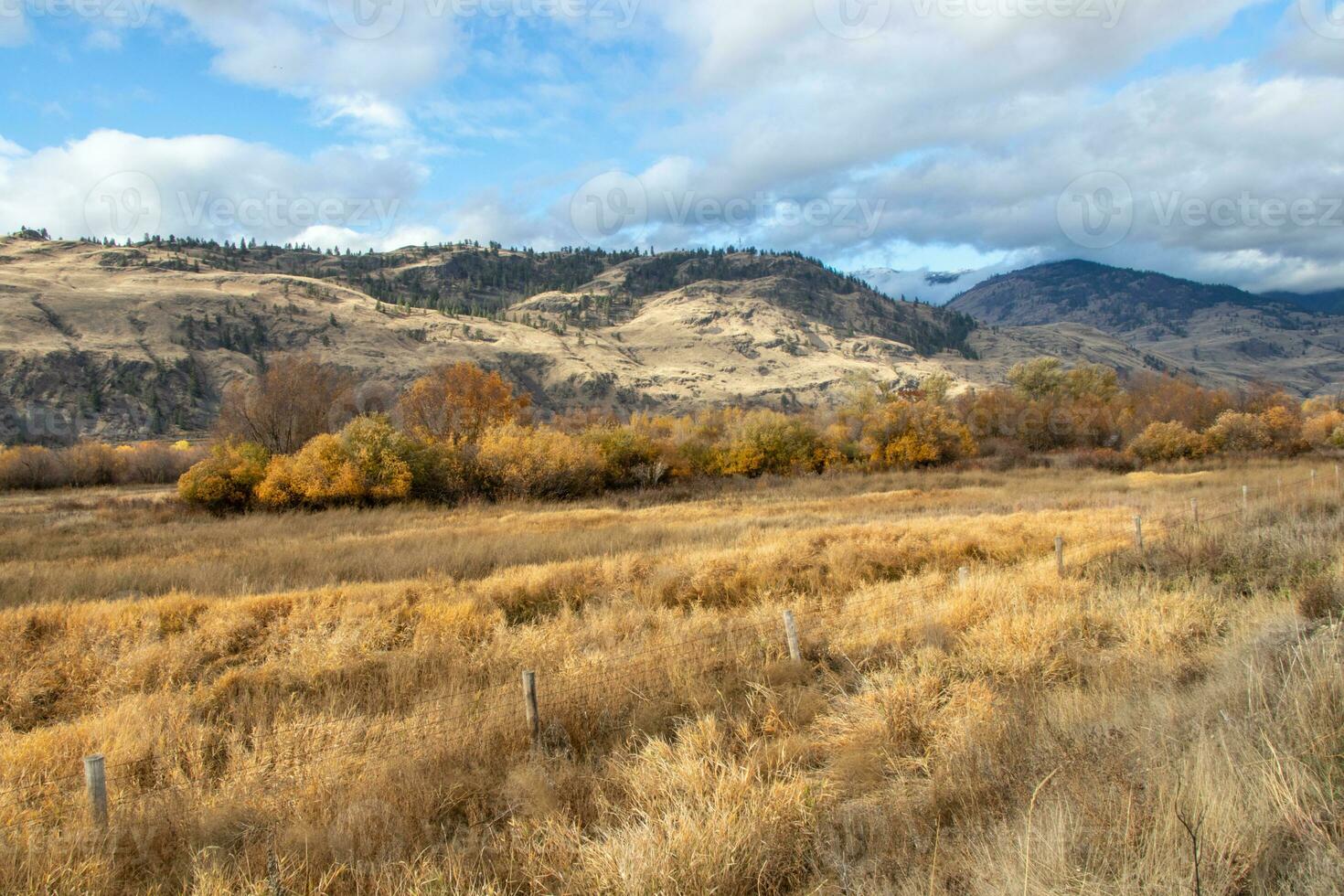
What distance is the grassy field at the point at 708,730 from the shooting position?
3.69m

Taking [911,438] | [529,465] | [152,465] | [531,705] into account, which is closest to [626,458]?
[529,465]

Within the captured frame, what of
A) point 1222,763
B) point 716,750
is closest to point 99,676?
point 716,750

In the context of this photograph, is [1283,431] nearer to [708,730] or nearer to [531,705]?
[708,730]

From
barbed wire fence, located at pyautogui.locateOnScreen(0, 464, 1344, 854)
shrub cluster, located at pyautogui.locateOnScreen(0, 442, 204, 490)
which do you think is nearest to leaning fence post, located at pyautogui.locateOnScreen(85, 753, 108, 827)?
barbed wire fence, located at pyautogui.locateOnScreen(0, 464, 1344, 854)

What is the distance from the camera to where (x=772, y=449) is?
53.5 meters

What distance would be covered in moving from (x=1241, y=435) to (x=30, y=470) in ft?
Answer: 312

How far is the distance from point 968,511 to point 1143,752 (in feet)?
87.5

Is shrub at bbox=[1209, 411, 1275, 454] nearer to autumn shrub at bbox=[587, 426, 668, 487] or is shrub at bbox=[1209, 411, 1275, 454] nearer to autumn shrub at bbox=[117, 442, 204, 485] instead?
autumn shrub at bbox=[587, 426, 668, 487]

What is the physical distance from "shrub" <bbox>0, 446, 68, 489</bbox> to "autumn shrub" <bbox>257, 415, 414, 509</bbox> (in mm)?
31602

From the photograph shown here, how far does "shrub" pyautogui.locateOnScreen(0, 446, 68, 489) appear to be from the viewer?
168 feet

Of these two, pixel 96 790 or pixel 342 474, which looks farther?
pixel 342 474

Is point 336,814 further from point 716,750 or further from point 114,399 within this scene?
point 114,399

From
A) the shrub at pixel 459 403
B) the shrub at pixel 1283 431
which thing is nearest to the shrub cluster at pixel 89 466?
the shrub at pixel 459 403

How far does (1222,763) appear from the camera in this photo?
3686mm
